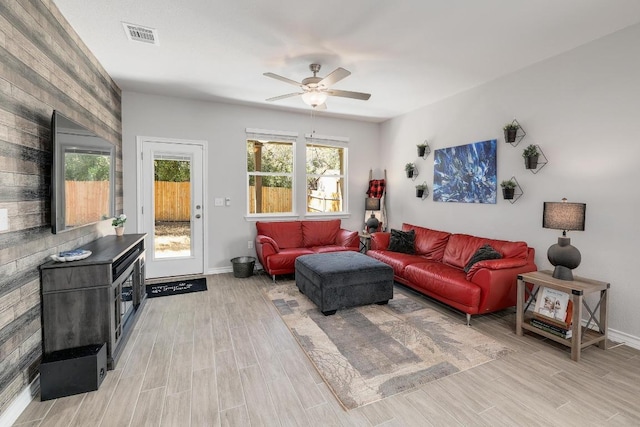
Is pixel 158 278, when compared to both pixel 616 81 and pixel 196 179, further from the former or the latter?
pixel 616 81

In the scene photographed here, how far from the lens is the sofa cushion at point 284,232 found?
193 inches

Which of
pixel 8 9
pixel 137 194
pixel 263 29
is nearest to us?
pixel 8 9

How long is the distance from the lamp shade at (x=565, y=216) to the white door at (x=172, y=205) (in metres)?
4.39

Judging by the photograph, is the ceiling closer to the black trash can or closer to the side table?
the side table

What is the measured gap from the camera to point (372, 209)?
5.58 metres

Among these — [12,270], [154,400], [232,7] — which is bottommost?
[154,400]

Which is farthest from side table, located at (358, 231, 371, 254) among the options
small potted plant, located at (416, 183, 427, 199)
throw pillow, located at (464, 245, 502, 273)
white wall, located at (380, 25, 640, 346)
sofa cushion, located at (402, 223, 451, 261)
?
throw pillow, located at (464, 245, 502, 273)

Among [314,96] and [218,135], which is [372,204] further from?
[218,135]

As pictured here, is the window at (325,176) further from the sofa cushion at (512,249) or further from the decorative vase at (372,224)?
the sofa cushion at (512,249)

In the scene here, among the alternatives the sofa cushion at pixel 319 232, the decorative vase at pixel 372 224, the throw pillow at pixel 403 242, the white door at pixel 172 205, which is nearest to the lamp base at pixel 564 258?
the throw pillow at pixel 403 242

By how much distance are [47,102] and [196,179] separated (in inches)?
98.8

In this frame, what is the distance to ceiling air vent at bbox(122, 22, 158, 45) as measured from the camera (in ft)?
8.65

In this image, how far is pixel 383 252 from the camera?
14.6ft

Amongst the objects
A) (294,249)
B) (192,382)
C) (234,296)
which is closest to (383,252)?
(294,249)
